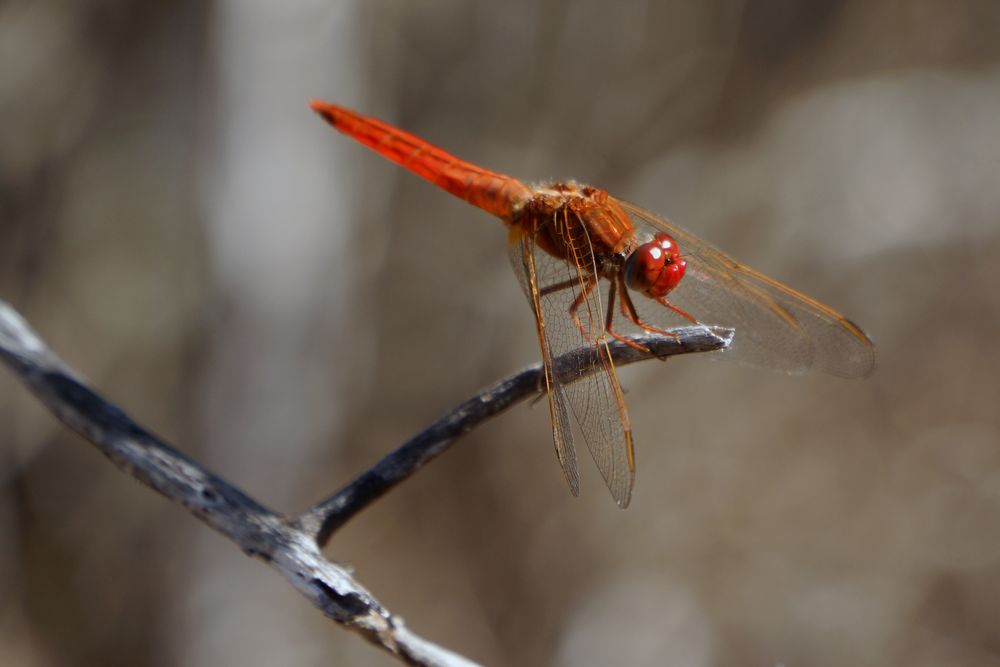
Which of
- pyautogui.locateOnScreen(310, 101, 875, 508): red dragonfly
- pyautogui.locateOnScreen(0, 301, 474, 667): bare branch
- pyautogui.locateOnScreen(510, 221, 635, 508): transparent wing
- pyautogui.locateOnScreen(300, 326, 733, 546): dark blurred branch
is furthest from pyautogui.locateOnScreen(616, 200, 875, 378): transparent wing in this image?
Result: pyautogui.locateOnScreen(0, 301, 474, 667): bare branch

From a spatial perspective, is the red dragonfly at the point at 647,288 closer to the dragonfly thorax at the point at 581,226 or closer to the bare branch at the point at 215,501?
the dragonfly thorax at the point at 581,226

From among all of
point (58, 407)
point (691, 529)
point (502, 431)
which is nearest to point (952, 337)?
point (691, 529)

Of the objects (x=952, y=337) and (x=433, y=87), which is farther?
(x=433, y=87)

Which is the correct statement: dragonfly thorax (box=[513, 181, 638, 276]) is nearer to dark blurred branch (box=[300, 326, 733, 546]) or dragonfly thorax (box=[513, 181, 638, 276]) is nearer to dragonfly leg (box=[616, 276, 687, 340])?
dragonfly leg (box=[616, 276, 687, 340])

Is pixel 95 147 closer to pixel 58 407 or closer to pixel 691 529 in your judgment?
pixel 58 407

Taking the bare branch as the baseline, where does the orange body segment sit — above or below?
above

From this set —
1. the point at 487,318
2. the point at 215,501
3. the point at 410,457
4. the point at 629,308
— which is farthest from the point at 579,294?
the point at 487,318

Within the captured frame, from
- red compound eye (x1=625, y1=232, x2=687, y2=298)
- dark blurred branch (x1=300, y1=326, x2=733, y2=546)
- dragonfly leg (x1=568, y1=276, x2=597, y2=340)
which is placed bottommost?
dark blurred branch (x1=300, y1=326, x2=733, y2=546)

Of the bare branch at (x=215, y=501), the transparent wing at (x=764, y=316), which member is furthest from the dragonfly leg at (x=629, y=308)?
the bare branch at (x=215, y=501)
